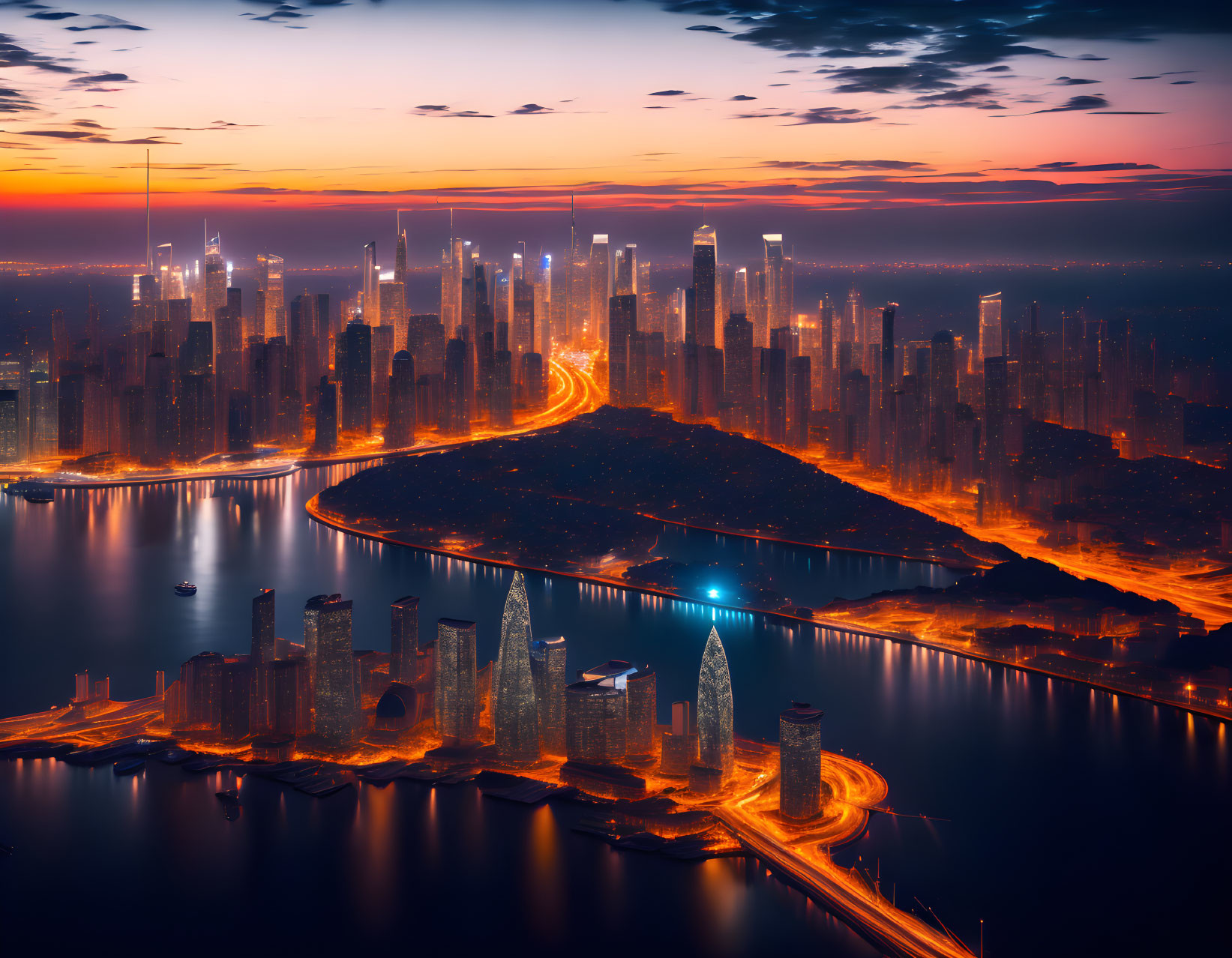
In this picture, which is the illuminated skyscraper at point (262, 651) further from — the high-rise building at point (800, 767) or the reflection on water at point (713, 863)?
the high-rise building at point (800, 767)

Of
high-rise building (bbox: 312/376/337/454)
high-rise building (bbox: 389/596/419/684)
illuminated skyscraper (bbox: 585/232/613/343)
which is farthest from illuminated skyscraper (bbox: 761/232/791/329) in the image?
high-rise building (bbox: 389/596/419/684)

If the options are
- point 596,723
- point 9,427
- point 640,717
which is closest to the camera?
point 596,723

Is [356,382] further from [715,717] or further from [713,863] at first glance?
[713,863]

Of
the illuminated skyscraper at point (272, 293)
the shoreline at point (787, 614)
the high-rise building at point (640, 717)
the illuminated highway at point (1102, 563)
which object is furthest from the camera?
the illuminated skyscraper at point (272, 293)

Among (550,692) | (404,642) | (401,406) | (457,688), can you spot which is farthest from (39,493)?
(550,692)

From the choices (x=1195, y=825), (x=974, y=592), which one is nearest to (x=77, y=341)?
(x=974, y=592)

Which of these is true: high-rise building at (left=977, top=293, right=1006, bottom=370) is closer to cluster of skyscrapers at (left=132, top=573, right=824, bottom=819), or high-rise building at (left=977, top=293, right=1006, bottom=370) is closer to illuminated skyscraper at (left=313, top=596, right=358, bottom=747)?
cluster of skyscrapers at (left=132, top=573, right=824, bottom=819)

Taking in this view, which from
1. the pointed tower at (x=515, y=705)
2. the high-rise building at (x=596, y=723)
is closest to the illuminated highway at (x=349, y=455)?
the pointed tower at (x=515, y=705)
